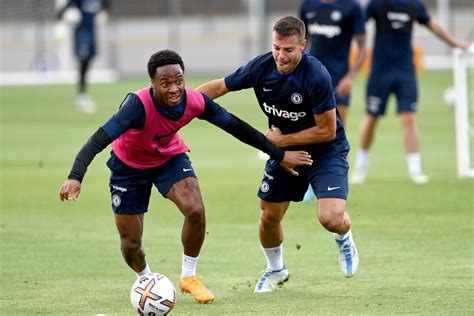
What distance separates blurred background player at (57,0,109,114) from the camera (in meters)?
26.3

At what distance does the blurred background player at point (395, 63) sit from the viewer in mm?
15445

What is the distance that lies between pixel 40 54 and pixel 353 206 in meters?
29.3

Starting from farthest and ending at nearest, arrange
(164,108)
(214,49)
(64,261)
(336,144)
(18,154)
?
(214,49)
(18,154)
(64,261)
(336,144)
(164,108)

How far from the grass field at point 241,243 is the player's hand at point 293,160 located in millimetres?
1012

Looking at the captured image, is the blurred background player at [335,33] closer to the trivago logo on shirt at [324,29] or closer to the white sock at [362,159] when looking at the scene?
the trivago logo on shirt at [324,29]

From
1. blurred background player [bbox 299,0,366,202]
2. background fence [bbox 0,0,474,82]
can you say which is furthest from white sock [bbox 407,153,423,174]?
background fence [bbox 0,0,474,82]

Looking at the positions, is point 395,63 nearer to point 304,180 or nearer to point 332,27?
point 332,27

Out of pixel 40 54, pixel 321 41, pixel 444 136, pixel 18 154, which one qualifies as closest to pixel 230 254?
pixel 321 41

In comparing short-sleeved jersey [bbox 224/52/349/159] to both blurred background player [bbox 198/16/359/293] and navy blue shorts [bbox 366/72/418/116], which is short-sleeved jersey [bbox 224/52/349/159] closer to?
blurred background player [bbox 198/16/359/293]

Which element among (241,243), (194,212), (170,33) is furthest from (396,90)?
(170,33)

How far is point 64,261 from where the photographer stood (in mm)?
10930

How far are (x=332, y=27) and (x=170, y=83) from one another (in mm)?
6429

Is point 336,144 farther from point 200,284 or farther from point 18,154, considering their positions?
point 18,154

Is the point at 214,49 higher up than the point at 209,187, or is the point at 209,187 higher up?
the point at 209,187
